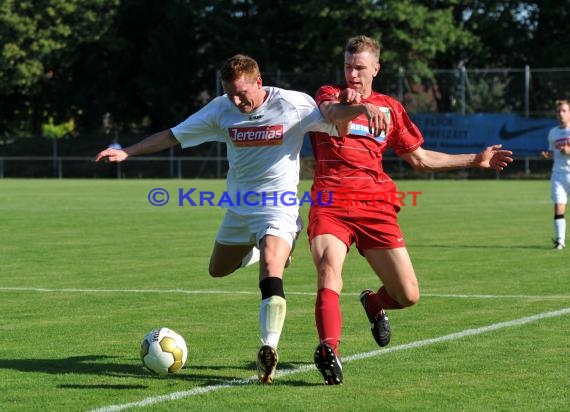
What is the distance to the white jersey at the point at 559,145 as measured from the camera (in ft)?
60.1

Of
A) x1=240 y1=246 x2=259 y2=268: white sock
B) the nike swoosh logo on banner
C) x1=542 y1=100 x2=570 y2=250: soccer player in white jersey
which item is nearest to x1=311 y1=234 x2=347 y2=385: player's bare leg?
x1=240 y1=246 x2=259 y2=268: white sock

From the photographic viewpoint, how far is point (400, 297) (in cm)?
823

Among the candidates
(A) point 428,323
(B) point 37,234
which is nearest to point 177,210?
(B) point 37,234

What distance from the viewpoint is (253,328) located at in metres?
9.75

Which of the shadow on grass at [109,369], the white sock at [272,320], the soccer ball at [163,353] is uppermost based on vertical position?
the white sock at [272,320]

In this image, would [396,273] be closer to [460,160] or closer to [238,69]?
[460,160]

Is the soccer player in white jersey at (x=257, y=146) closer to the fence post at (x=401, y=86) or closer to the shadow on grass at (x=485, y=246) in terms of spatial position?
the shadow on grass at (x=485, y=246)

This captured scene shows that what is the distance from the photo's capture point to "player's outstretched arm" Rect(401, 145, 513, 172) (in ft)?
27.7

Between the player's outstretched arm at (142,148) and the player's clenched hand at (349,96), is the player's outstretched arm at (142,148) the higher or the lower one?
the lower one

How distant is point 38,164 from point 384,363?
49912 mm

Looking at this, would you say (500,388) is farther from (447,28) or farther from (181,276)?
(447,28)

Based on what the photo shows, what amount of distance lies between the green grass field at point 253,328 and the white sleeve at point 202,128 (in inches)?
58.8

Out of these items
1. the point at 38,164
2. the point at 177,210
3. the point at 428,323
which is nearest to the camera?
the point at 428,323

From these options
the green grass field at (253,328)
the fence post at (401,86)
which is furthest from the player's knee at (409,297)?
the fence post at (401,86)
